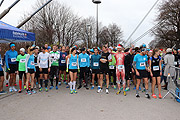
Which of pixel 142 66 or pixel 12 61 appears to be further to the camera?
pixel 12 61

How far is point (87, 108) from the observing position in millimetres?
4453

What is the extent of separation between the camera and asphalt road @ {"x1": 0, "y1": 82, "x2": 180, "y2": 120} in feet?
12.6

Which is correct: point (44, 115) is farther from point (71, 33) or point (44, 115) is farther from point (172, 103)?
point (71, 33)

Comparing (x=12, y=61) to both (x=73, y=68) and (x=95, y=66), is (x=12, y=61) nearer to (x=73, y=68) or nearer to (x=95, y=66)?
(x=73, y=68)

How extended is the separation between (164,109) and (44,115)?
3.83 metres

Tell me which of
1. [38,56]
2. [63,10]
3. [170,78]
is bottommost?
[170,78]

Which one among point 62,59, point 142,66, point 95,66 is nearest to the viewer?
point 142,66

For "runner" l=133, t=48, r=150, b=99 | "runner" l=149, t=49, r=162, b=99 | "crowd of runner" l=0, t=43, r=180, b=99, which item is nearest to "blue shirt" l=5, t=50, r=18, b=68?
"crowd of runner" l=0, t=43, r=180, b=99

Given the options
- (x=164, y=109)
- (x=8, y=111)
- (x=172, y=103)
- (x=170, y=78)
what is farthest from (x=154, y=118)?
(x=8, y=111)

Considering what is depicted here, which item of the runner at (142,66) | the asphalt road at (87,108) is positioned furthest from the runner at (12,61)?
the runner at (142,66)

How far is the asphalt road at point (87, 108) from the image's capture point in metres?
3.83

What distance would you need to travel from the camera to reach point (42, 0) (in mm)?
27047

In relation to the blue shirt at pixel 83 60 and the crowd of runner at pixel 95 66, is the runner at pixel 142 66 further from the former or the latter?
the blue shirt at pixel 83 60

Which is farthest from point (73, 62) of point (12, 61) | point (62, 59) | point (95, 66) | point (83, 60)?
point (12, 61)
